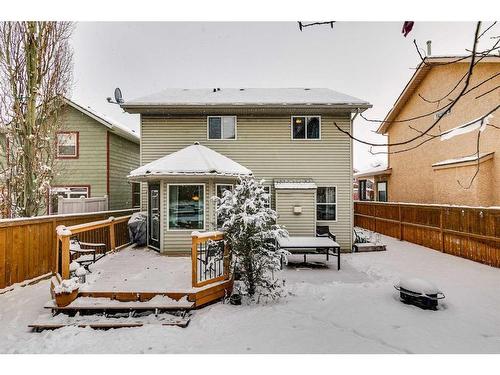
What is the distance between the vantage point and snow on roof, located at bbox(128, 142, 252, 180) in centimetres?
712

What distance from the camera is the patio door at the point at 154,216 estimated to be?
25.2 ft

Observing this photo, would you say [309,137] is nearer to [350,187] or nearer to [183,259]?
[350,187]

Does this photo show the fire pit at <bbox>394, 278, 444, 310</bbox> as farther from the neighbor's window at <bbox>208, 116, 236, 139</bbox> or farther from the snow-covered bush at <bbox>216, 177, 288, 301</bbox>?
the neighbor's window at <bbox>208, 116, 236, 139</bbox>

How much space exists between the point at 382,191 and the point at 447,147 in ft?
16.9

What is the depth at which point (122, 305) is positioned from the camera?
4.33 m

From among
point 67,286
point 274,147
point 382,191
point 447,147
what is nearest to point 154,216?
point 67,286

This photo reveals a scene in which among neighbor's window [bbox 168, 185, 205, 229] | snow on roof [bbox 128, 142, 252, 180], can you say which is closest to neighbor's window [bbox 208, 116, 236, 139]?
snow on roof [bbox 128, 142, 252, 180]

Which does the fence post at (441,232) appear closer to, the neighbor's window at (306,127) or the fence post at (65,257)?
the neighbor's window at (306,127)

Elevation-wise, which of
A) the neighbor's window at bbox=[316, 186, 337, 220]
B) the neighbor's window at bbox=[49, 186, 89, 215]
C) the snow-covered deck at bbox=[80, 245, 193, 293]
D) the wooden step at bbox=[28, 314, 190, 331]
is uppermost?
the neighbor's window at bbox=[49, 186, 89, 215]

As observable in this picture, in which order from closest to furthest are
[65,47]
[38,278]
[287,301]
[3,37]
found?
[287,301]
[38,278]
[3,37]
[65,47]

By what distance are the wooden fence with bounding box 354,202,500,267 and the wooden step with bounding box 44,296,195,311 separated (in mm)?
7524
